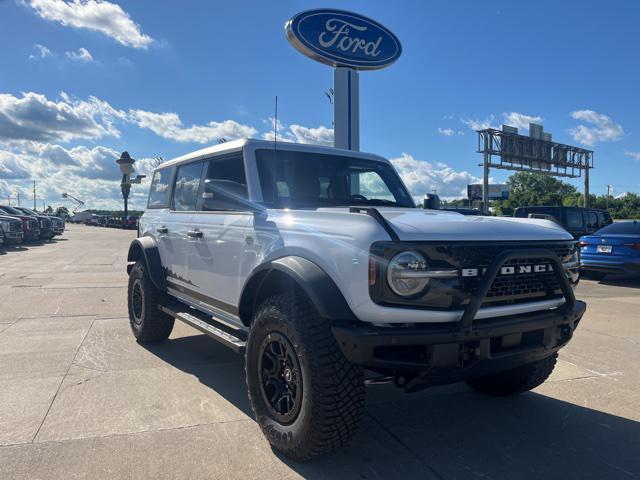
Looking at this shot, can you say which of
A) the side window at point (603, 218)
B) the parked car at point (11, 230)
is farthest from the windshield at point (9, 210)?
the side window at point (603, 218)

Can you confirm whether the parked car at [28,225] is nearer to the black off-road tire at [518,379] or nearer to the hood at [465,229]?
the black off-road tire at [518,379]

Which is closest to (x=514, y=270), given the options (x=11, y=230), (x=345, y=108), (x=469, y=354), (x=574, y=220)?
(x=469, y=354)

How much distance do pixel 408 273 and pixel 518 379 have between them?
1.90m

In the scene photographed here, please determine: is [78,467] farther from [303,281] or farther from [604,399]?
[604,399]

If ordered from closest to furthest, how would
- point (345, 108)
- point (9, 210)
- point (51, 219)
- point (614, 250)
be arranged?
point (614, 250), point (345, 108), point (9, 210), point (51, 219)

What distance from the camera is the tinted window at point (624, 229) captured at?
10.7 meters

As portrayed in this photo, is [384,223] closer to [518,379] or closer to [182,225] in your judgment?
[518,379]

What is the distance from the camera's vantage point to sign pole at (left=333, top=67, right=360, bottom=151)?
40.8ft

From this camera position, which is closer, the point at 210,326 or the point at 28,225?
the point at 210,326

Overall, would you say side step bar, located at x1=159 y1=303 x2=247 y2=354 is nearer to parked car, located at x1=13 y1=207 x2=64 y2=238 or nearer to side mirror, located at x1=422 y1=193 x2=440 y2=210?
side mirror, located at x1=422 y1=193 x2=440 y2=210

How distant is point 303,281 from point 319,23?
10465 mm

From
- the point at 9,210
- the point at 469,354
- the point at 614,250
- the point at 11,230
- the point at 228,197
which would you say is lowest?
the point at 469,354

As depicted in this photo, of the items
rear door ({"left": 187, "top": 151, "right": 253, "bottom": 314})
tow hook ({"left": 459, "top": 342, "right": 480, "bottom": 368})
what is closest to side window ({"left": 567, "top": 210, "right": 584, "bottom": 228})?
rear door ({"left": 187, "top": 151, "right": 253, "bottom": 314})

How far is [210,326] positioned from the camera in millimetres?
4055
